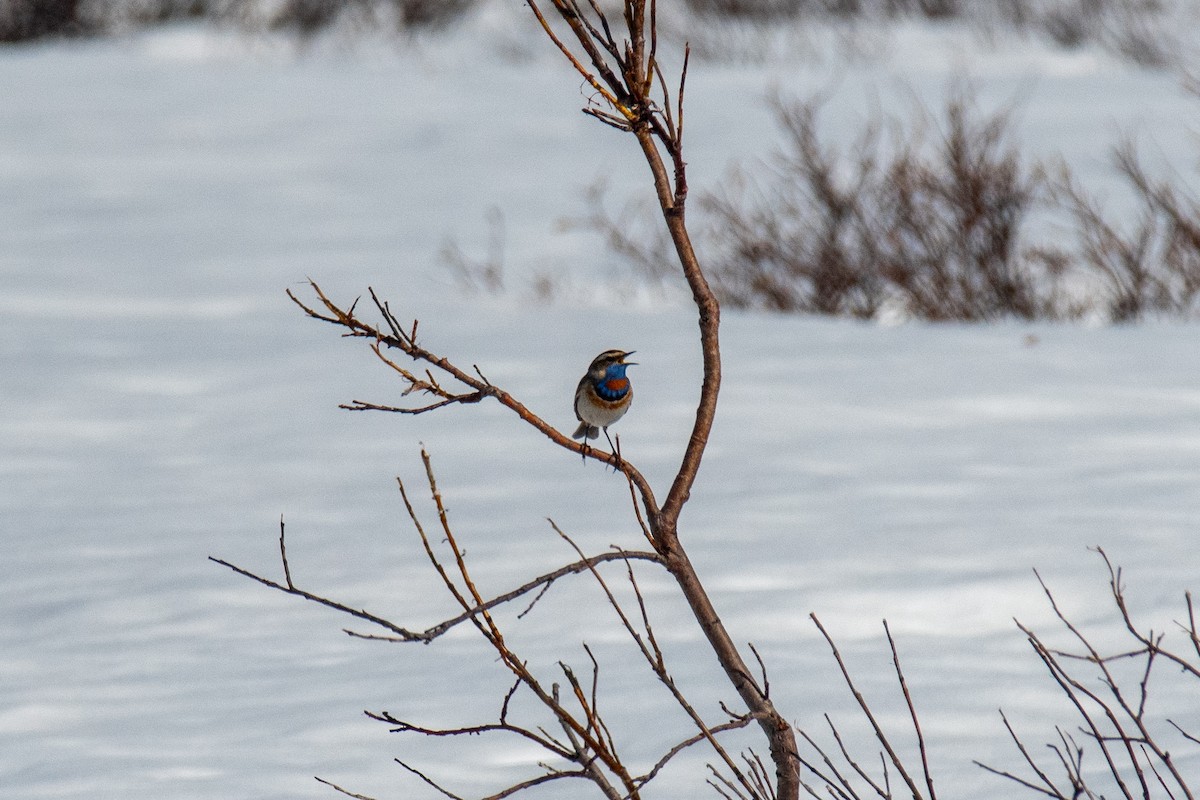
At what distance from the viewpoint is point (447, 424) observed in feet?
23.7

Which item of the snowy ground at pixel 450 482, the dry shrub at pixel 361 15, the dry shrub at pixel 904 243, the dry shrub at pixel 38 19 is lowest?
the snowy ground at pixel 450 482

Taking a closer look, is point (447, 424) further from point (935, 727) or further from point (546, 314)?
point (935, 727)

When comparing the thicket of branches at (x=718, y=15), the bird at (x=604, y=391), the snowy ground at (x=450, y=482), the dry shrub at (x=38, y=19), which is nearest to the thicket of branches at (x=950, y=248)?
the snowy ground at (x=450, y=482)

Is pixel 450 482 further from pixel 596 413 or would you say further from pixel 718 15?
pixel 718 15

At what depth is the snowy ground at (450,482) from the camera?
157 inches

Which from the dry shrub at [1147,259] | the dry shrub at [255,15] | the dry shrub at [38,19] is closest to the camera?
the dry shrub at [1147,259]

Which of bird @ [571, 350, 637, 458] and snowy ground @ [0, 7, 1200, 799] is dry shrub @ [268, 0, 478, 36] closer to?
snowy ground @ [0, 7, 1200, 799]

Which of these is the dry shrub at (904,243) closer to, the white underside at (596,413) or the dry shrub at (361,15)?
the white underside at (596,413)

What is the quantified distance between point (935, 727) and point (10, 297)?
7.86 meters

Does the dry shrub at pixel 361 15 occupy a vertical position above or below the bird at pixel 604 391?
above

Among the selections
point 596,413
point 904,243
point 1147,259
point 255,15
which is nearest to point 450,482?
point 596,413

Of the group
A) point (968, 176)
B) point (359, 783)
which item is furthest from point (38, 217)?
point (359, 783)

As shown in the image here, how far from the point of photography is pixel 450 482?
20.9 feet

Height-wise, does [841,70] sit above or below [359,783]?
above
